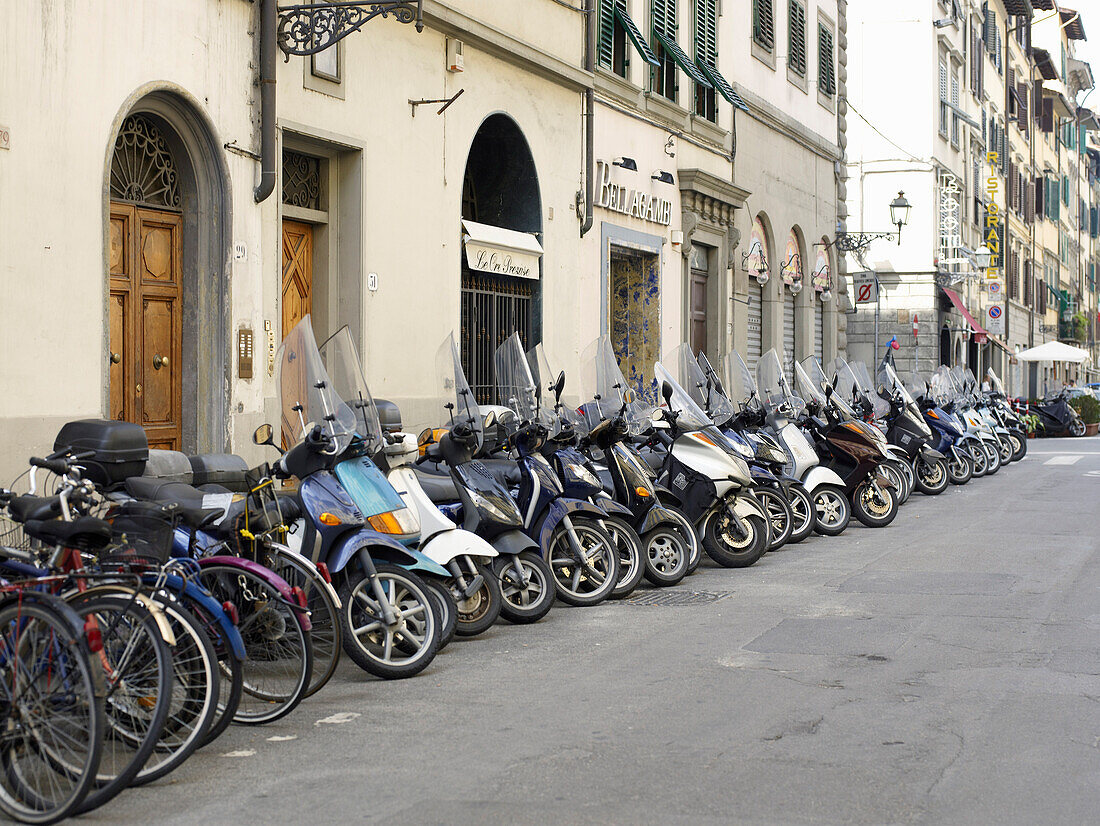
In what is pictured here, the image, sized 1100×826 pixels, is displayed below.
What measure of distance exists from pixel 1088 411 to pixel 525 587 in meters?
29.5

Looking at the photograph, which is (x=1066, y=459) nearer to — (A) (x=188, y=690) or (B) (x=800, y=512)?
(B) (x=800, y=512)

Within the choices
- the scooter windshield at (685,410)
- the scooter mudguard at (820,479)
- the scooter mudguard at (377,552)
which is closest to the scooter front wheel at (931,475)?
the scooter mudguard at (820,479)

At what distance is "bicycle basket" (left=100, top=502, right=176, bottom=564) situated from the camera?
5176 millimetres

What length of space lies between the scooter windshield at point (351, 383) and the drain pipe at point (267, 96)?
14.6 feet

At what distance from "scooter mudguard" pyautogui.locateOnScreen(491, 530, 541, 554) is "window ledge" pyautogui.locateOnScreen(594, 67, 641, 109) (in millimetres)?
10536

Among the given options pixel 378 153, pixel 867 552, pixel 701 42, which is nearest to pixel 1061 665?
pixel 867 552

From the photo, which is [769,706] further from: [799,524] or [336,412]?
[799,524]

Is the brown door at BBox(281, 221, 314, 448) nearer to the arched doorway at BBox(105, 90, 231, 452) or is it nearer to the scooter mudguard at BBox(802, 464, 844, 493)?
the arched doorway at BBox(105, 90, 231, 452)

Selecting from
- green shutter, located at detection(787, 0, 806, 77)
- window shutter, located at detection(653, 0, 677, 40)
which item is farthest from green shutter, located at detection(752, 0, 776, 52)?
window shutter, located at detection(653, 0, 677, 40)

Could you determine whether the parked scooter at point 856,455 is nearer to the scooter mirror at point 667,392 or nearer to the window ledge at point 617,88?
the scooter mirror at point 667,392

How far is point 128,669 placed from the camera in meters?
4.62

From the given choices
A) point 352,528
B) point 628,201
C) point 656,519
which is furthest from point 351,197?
point 352,528

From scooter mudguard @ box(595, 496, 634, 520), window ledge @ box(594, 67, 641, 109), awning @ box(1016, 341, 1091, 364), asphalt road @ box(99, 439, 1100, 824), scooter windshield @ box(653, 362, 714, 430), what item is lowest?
asphalt road @ box(99, 439, 1100, 824)

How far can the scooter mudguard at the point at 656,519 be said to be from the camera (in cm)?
928
